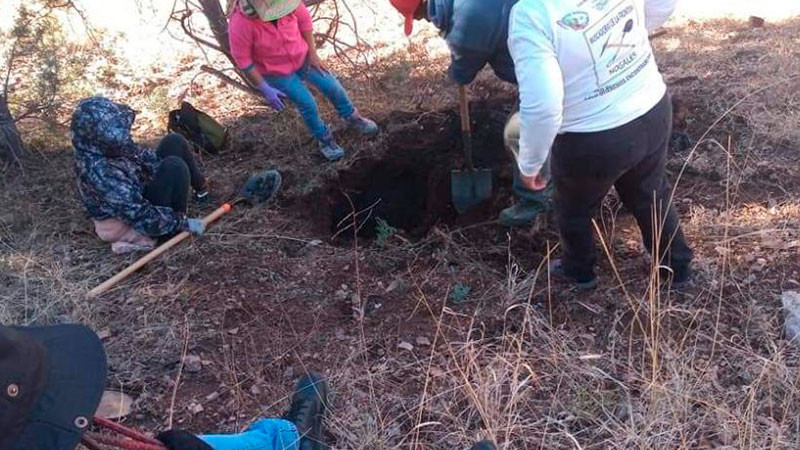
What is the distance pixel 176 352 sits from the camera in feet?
10.5

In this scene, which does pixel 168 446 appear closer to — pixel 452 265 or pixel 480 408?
pixel 480 408

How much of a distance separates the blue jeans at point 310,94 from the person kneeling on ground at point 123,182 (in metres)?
0.96

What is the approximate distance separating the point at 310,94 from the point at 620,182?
261cm

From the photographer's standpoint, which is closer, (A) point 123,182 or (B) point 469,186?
(A) point 123,182

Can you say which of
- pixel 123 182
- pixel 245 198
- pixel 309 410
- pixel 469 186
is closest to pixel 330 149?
pixel 245 198

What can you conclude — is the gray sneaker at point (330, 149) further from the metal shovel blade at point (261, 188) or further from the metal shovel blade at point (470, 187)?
the metal shovel blade at point (470, 187)

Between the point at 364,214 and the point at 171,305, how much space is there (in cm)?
145

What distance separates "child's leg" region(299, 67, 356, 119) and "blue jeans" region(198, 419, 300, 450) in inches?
109

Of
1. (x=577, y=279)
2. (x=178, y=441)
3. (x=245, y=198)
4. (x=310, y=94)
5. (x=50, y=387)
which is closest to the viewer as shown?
(x=50, y=387)

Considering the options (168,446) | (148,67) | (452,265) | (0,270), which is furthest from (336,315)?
(148,67)

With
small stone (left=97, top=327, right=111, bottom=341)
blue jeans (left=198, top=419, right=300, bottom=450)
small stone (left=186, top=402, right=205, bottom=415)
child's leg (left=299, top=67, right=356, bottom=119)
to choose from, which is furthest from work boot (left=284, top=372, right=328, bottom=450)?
child's leg (left=299, top=67, right=356, bottom=119)

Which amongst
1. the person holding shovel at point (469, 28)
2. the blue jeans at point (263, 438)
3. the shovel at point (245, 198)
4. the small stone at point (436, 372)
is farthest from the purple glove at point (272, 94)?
the blue jeans at point (263, 438)

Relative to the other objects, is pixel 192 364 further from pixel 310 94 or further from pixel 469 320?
pixel 310 94

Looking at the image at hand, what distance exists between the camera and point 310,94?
490cm
